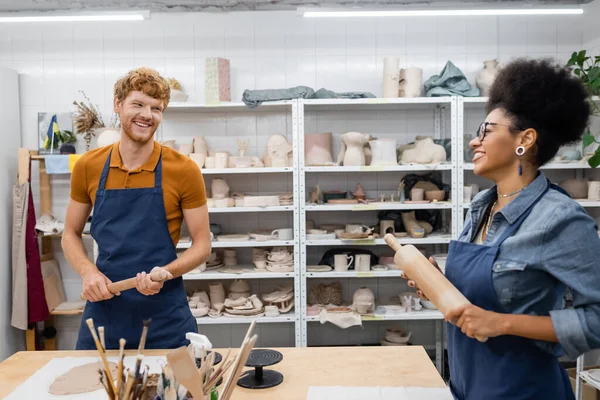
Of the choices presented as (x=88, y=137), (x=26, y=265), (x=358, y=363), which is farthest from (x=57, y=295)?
(x=358, y=363)

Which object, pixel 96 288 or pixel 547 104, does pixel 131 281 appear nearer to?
pixel 96 288

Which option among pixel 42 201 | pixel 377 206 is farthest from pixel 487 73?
pixel 42 201

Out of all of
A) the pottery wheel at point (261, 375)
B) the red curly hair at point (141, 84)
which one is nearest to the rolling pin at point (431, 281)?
the pottery wheel at point (261, 375)

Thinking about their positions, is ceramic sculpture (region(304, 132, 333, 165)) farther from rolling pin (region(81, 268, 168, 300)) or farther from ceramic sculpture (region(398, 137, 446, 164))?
rolling pin (region(81, 268, 168, 300))

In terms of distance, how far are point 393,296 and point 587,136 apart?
1961 millimetres

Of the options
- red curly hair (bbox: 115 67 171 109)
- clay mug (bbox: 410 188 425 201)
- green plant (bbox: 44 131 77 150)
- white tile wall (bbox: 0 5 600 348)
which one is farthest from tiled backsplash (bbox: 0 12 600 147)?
red curly hair (bbox: 115 67 171 109)

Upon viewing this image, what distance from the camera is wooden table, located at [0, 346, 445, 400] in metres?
1.52

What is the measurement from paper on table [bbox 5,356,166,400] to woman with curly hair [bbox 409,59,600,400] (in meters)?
0.94

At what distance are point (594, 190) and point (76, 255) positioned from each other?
3672 mm

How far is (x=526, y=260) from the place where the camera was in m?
1.28

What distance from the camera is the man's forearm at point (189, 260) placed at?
1885mm

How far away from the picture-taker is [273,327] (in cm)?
435

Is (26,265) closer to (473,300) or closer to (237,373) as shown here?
(237,373)

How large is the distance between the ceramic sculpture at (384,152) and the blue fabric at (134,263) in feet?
7.08
